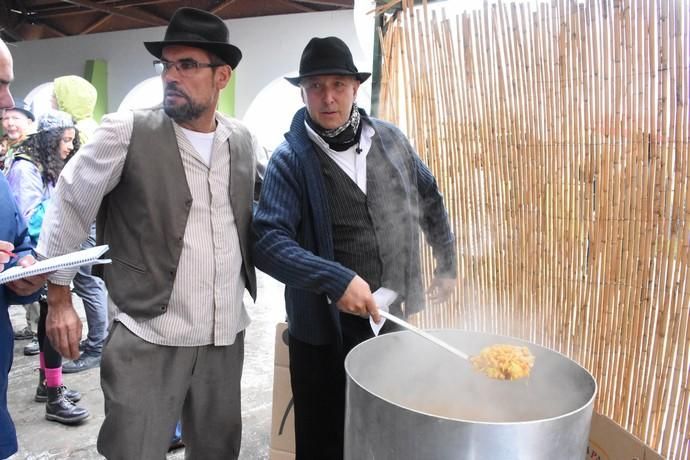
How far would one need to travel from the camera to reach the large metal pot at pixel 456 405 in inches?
44.3

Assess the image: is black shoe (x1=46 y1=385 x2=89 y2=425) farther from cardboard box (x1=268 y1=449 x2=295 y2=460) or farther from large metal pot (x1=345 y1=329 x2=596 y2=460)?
large metal pot (x1=345 y1=329 x2=596 y2=460)

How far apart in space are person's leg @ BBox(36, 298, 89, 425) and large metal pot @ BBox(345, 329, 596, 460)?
2570 mm

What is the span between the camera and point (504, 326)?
8.55 ft

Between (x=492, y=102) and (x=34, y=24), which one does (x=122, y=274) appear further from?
(x=34, y=24)

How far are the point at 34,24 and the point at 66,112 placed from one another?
10976mm

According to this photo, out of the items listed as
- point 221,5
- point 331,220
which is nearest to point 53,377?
point 331,220

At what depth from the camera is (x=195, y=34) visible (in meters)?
1.85

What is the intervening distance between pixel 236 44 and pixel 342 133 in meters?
9.40

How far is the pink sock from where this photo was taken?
331 centimetres

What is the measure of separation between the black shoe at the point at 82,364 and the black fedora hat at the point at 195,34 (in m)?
3.18

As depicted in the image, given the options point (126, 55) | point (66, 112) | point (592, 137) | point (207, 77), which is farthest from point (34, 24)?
point (592, 137)

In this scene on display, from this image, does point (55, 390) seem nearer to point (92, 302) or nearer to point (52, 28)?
point (92, 302)

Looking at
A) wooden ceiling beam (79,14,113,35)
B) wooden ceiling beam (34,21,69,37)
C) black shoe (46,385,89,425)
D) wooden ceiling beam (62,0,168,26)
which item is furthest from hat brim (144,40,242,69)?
wooden ceiling beam (34,21,69,37)

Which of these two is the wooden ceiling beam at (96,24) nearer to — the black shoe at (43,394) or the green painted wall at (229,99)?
the green painted wall at (229,99)
